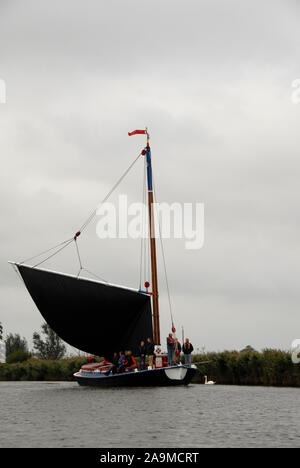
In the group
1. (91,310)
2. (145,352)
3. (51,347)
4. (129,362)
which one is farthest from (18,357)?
(145,352)

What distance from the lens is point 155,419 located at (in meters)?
22.2

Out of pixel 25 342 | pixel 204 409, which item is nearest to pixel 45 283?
pixel 204 409

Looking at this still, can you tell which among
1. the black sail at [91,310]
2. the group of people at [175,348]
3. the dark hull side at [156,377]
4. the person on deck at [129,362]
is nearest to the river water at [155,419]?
the dark hull side at [156,377]

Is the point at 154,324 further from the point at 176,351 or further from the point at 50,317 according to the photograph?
the point at 50,317

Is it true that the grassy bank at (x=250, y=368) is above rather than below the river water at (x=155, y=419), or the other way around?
above

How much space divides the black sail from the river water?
21.8 ft

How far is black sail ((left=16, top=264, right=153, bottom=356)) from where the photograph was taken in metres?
40.0

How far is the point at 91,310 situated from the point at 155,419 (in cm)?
1873

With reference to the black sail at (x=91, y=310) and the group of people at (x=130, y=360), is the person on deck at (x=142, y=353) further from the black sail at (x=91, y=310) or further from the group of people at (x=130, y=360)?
the black sail at (x=91, y=310)

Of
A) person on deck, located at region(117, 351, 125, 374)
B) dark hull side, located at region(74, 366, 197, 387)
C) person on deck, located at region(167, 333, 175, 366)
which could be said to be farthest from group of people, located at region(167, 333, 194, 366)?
person on deck, located at region(117, 351, 125, 374)

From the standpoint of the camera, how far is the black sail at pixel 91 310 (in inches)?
1576

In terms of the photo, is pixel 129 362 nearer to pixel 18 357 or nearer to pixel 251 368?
pixel 251 368

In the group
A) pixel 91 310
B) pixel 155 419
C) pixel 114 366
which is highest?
pixel 91 310

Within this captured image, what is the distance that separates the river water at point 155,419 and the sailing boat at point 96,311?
640 centimetres
